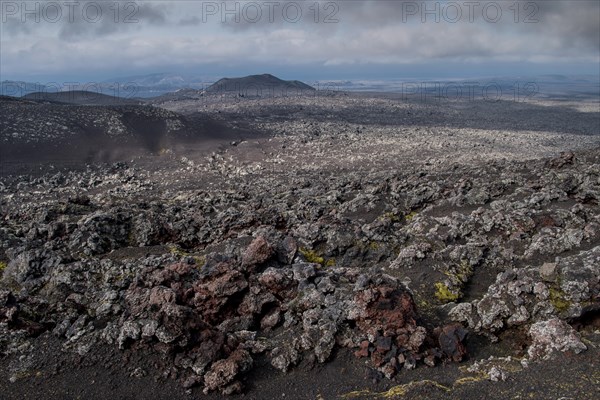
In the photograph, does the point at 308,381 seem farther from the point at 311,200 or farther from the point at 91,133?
the point at 91,133

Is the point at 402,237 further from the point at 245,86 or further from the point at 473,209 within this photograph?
the point at 245,86

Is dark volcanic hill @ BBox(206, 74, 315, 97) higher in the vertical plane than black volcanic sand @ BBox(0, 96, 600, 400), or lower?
higher

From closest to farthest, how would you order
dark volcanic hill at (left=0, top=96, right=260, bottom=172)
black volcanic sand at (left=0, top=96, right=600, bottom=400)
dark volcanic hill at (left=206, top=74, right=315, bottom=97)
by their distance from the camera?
1. black volcanic sand at (left=0, top=96, right=600, bottom=400)
2. dark volcanic hill at (left=0, top=96, right=260, bottom=172)
3. dark volcanic hill at (left=206, top=74, right=315, bottom=97)

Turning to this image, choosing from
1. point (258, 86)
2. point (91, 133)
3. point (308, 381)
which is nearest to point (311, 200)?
point (308, 381)

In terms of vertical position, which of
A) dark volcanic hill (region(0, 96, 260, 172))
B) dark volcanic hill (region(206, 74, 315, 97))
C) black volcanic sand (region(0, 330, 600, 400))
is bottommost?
black volcanic sand (region(0, 330, 600, 400))

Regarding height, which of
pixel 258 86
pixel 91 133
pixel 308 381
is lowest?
pixel 308 381

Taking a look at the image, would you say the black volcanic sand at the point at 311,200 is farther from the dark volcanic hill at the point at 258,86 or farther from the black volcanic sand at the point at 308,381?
the dark volcanic hill at the point at 258,86

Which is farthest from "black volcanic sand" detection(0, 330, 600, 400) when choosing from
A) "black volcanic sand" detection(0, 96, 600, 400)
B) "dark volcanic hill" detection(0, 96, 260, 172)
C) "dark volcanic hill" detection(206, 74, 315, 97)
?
"dark volcanic hill" detection(206, 74, 315, 97)

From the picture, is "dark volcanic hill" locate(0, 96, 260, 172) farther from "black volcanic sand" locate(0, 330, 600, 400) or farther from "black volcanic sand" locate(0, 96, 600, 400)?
"black volcanic sand" locate(0, 330, 600, 400)

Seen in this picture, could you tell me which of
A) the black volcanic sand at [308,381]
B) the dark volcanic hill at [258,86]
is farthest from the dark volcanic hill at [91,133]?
the dark volcanic hill at [258,86]

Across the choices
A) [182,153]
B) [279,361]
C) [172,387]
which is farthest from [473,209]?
[182,153]

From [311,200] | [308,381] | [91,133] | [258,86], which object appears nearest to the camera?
[308,381]
